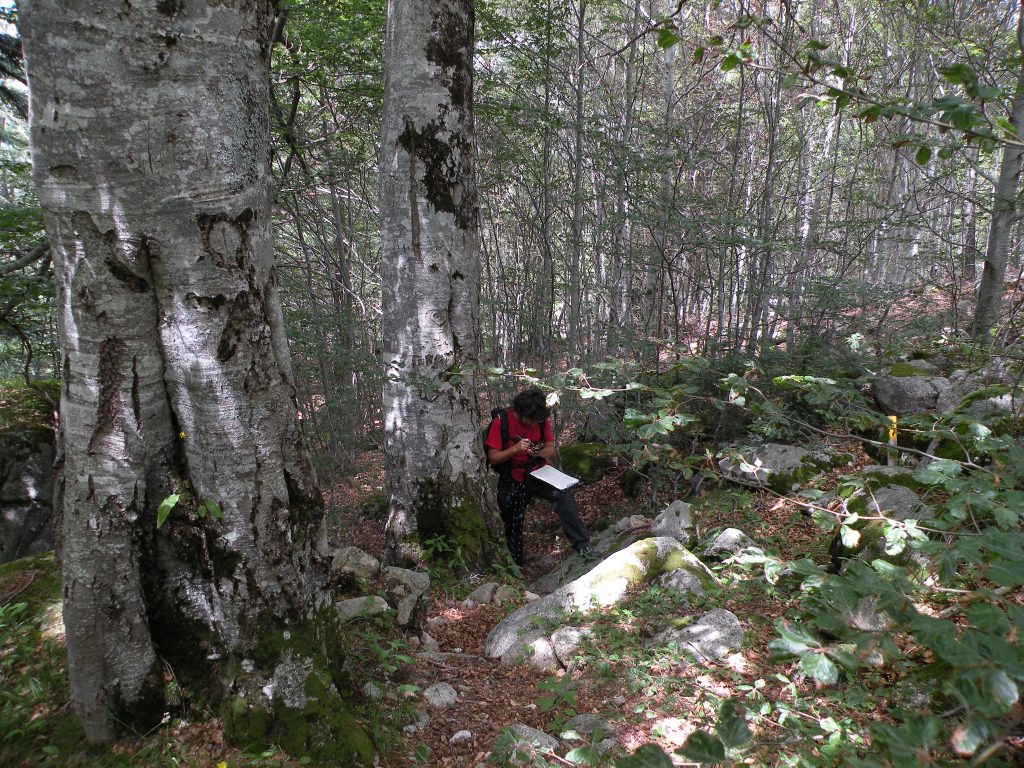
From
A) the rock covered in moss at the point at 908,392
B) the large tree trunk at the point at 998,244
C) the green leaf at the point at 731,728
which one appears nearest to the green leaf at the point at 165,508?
the green leaf at the point at 731,728

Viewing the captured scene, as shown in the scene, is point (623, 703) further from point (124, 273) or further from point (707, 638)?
point (124, 273)

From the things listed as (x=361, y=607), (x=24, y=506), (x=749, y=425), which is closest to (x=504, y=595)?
(x=361, y=607)

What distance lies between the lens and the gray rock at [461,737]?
2527 mm

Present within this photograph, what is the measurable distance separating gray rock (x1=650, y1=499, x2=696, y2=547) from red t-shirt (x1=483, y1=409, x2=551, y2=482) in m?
1.21

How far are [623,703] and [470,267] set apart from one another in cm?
306

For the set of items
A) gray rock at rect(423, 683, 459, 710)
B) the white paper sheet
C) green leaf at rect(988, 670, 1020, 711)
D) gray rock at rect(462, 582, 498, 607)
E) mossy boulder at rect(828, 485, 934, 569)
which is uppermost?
green leaf at rect(988, 670, 1020, 711)

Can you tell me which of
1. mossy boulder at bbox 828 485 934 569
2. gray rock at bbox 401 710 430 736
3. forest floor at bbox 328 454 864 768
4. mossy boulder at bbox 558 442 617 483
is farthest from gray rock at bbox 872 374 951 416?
gray rock at bbox 401 710 430 736

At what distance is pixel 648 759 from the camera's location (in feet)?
3.21

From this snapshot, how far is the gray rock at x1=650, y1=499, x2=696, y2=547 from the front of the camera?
4.68 metres

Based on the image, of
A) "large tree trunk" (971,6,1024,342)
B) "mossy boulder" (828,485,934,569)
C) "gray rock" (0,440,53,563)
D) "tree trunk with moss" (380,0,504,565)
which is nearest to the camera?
"mossy boulder" (828,485,934,569)

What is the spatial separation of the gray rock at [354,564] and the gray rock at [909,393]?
229 inches

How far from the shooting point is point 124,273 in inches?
71.4

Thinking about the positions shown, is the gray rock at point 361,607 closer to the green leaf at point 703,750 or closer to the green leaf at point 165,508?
the green leaf at point 165,508

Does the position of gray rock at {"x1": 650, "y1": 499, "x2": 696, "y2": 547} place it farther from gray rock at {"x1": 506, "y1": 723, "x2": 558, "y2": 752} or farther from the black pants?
gray rock at {"x1": 506, "y1": 723, "x2": 558, "y2": 752}
